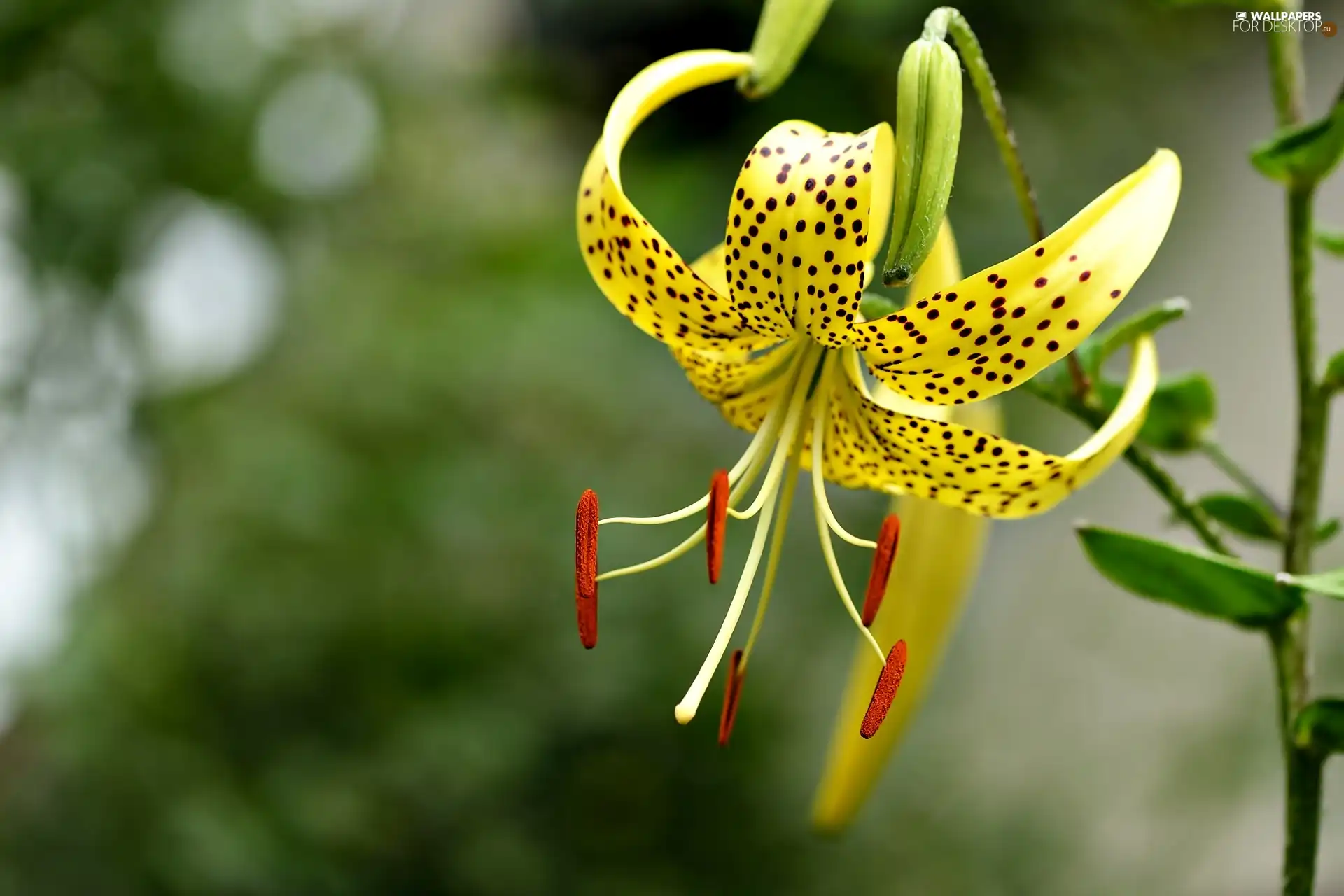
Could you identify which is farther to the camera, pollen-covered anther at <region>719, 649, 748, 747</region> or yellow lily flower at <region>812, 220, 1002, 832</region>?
yellow lily flower at <region>812, 220, 1002, 832</region>

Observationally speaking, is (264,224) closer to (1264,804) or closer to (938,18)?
(938,18)

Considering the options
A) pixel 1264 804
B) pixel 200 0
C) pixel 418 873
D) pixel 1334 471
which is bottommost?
pixel 418 873

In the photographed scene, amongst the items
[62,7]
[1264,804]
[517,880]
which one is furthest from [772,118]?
[1264,804]

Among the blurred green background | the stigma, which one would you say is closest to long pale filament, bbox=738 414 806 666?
the stigma

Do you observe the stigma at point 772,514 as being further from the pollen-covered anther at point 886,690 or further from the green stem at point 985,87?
the green stem at point 985,87

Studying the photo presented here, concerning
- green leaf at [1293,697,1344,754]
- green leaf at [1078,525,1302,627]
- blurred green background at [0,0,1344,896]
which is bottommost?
blurred green background at [0,0,1344,896]

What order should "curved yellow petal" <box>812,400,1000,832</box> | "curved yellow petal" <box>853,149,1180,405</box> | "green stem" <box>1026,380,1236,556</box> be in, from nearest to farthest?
"curved yellow petal" <box>853,149,1180,405</box>
"green stem" <box>1026,380,1236,556</box>
"curved yellow petal" <box>812,400,1000,832</box>

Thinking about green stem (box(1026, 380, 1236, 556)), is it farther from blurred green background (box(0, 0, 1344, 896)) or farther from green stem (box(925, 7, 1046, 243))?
blurred green background (box(0, 0, 1344, 896))
